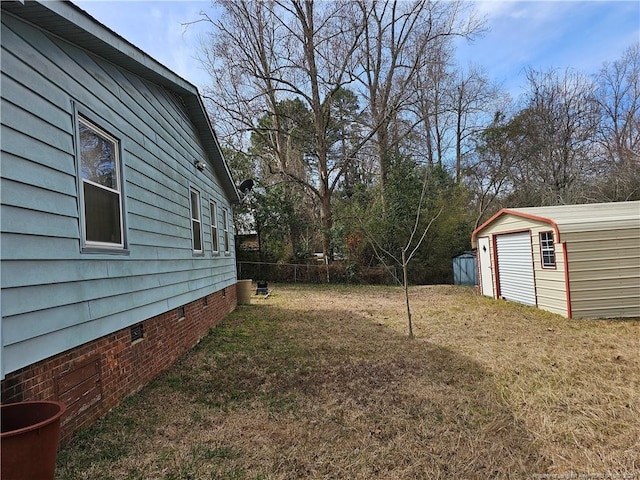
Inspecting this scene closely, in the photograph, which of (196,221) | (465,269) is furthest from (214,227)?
(465,269)

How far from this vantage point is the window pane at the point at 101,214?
3.68 meters

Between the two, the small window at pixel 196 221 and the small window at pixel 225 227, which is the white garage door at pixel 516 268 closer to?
the small window at pixel 225 227

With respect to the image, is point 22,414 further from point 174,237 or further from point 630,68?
point 630,68

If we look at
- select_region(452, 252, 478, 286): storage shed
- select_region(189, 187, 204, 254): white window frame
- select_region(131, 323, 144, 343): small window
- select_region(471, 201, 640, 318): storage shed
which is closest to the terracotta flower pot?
select_region(131, 323, 144, 343): small window

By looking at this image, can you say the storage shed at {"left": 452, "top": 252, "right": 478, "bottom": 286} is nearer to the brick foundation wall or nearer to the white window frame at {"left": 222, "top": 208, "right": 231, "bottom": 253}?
the white window frame at {"left": 222, "top": 208, "right": 231, "bottom": 253}

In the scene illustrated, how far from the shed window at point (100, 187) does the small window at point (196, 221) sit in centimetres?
304

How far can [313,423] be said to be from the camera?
3803 mm

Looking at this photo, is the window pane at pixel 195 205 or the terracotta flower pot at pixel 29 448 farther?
the window pane at pixel 195 205

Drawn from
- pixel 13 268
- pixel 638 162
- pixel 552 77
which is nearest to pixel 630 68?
pixel 552 77

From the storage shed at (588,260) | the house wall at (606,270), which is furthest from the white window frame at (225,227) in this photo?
the house wall at (606,270)

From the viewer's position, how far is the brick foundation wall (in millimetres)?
2832

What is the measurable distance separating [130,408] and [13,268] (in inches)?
84.7

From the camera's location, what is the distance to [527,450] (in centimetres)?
324

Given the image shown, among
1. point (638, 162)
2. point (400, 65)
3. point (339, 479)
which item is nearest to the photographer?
point (339, 479)
